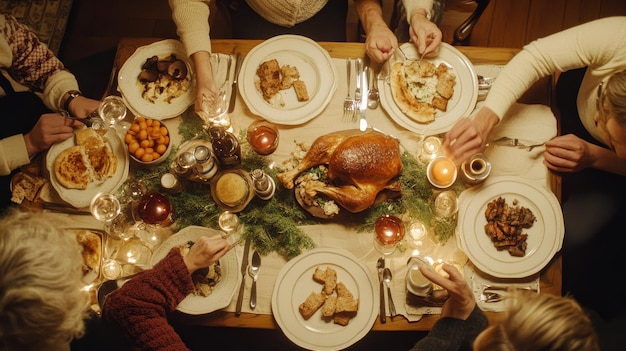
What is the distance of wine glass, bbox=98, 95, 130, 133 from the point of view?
6.33 feet

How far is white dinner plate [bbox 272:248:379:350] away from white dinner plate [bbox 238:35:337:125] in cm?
65

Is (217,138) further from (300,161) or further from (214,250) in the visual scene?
(214,250)

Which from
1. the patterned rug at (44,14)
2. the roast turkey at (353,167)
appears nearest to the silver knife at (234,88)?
the roast turkey at (353,167)

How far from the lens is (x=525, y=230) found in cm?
174

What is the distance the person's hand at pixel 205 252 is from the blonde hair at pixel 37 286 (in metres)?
0.40

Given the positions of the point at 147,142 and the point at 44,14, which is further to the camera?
the point at 44,14

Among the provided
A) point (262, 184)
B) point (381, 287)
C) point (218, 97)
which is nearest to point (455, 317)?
point (381, 287)

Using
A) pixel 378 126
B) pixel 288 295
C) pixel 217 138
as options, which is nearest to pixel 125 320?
pixel 288 295

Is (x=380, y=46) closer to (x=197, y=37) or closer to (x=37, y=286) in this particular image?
(x=197, y=37)

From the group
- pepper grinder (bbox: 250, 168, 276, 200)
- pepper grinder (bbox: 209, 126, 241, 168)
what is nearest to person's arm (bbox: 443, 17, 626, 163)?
pepper grinder (bbox: 250, 168, 276, 200)

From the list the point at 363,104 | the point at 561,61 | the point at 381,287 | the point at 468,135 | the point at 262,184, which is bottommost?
the point at 381,287

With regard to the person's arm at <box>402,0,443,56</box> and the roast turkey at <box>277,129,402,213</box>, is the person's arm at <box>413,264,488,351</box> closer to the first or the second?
the roast turkey at <box>277,129,402,213</box>

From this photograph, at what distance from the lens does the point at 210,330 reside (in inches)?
94.8

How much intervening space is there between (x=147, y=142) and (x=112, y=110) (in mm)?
290
